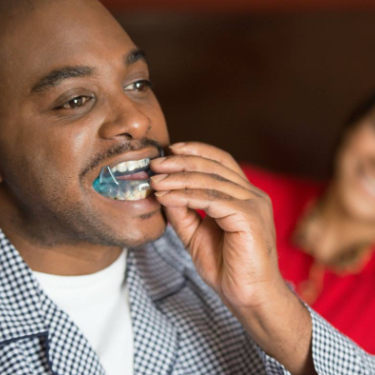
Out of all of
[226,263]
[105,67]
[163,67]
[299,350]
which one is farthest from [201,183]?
[163,67]

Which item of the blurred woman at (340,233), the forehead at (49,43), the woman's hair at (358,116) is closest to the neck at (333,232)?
the blurred woman at (340,233)

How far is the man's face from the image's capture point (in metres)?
1.14

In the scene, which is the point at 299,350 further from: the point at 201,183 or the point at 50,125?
the point at 50,125

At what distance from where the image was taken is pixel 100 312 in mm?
1281

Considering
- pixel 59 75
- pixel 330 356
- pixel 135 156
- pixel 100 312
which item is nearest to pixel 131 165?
pixel 135 156

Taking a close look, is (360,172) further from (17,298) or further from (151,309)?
(17,298)

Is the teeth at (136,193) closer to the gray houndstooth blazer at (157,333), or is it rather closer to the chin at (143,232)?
the chin at (143,232)

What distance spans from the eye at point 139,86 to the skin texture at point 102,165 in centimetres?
3

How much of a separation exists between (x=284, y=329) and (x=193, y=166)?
0.40 meters

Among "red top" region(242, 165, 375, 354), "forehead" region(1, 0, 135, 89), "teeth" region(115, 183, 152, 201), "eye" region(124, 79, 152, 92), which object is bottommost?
"red top" region(242, 165, 375, 354)

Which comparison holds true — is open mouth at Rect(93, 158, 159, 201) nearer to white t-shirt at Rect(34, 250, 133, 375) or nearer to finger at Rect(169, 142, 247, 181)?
finger at Rect(169, 142, 247, 181)

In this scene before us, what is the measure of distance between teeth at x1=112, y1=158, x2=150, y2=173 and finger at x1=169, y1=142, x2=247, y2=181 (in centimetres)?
7

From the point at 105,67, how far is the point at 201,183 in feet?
1.04

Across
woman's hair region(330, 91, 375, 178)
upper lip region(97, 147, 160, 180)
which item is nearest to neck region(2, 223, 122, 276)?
upper lip region(97, 147, 160, 180)
